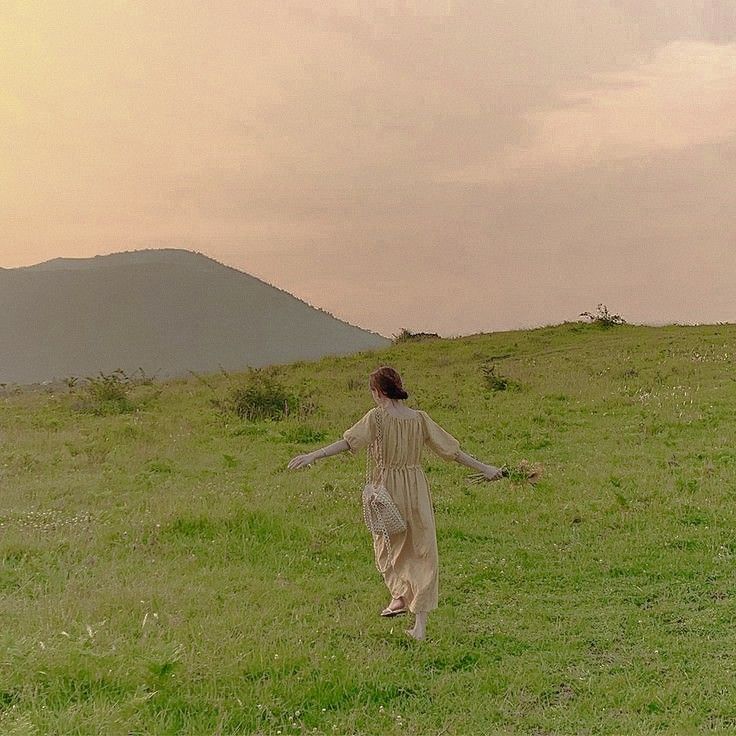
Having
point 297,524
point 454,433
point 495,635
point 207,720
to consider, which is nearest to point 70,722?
point 207,720

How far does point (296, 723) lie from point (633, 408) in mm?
15554

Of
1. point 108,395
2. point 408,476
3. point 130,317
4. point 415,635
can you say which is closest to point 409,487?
point 408,476

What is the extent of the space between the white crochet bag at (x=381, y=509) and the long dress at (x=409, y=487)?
0.05 meters

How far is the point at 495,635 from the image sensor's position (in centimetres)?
797

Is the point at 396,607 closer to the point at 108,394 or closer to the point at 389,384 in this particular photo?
the point at 389,384

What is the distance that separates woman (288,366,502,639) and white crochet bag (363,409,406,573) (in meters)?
0.05

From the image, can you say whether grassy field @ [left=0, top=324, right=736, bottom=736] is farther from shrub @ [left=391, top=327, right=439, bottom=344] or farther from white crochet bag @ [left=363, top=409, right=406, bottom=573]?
shrub @ [left=391, top=327, right=439, bottom=344]

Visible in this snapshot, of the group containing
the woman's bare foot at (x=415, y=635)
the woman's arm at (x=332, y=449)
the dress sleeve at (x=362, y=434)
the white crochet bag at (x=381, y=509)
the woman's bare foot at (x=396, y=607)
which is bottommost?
the woman's bare foot at (x=415, y=635)

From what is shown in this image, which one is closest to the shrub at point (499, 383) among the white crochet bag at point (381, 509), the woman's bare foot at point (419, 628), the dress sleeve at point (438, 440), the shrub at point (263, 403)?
the shrub at point (263, 403)

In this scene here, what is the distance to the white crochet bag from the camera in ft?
25.6

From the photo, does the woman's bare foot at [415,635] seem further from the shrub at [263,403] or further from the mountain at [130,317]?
the mountain at [130,317]

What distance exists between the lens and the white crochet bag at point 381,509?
781 centimetres

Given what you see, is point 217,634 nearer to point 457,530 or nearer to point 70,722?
point 70,722

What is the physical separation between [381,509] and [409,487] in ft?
1.23
